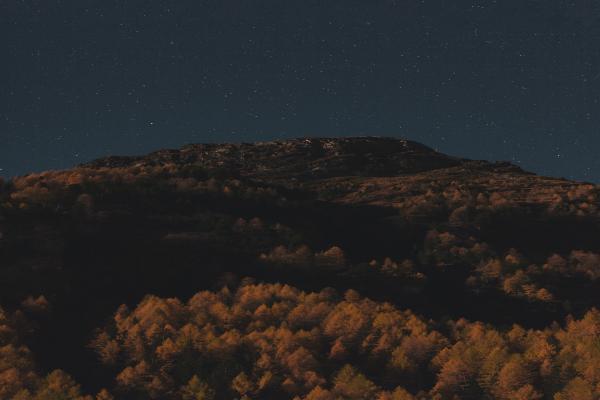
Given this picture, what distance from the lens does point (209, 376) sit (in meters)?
78.9

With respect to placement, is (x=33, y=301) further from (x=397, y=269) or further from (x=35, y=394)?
(x=397, y=269)

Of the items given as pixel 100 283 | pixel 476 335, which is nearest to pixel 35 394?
pixel 100 283

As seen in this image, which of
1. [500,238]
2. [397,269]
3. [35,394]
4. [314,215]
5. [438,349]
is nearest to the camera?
[35,394]

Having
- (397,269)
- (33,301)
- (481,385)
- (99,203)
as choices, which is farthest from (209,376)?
(99,203)

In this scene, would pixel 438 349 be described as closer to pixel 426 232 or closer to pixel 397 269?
pixel 397 269

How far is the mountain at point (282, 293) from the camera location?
7819 cm

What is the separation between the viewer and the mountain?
78.2 metres

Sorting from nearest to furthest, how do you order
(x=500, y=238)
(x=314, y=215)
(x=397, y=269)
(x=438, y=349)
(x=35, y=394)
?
1. (x=35, y=394)
2. (x=438, y=349)
3. (x=397, y=269)
4. (x=500, y=238)
5. (x=314, y=215)

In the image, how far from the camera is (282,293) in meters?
102

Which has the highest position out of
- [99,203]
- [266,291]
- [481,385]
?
[99,203]

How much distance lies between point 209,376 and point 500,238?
82.7m

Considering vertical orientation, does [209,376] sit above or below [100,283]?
below

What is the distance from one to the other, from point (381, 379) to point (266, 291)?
27810 mm

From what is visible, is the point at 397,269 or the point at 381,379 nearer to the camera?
the point at 381,379
